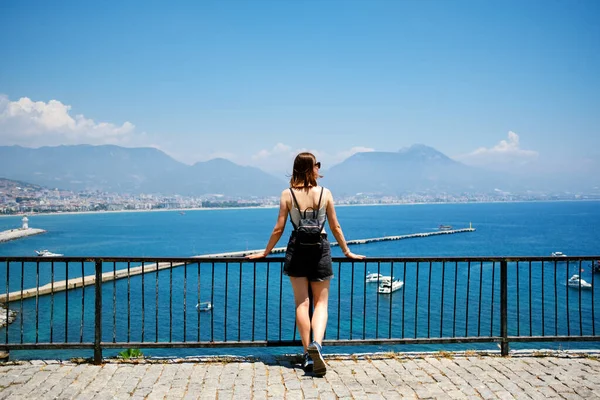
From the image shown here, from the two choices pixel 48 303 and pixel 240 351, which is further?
pixel 48 303

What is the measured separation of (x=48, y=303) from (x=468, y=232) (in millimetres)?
103365

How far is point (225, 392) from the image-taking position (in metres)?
4.50

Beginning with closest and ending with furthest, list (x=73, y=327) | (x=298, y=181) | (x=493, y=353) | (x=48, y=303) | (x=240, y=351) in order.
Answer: (x=298, y=181) → (x=493, y=353) → (x=240, y=351) → (x=73, y=327) → (x=48, y=303)

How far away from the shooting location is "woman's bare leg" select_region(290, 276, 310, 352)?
16.6ft

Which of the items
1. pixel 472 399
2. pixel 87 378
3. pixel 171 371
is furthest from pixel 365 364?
pixel 87 378

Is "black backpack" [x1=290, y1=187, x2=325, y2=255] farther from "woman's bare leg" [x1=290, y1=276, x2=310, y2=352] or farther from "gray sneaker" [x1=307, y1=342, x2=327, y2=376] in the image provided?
"gray sneaker" [x1=307, y1=342, x2=327, y2=376]

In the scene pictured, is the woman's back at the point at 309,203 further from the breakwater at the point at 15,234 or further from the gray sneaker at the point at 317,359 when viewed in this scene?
the breakwater at the point at 15,234

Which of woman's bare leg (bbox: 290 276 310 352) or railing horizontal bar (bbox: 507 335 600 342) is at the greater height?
woman's bare leg (bbox: 290 276 310 352)

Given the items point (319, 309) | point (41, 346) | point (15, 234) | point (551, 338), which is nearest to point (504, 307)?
point (551, 338)

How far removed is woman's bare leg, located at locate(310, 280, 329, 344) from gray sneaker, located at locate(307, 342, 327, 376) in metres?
0.15

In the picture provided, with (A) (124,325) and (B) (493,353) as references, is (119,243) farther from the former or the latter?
(B) (493,353)

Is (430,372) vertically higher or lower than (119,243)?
higher

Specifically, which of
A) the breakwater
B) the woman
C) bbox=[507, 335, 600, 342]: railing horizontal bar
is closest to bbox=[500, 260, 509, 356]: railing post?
bbox=[507, 335, 600, 342]: railing horizontal bar

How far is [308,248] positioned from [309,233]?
17 centimetres
